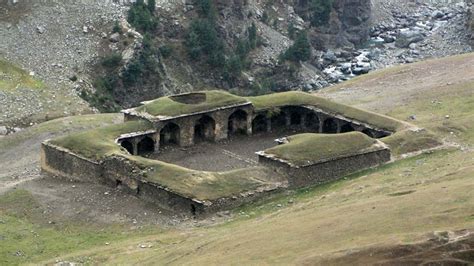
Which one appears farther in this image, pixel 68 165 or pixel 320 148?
pixel 68 165

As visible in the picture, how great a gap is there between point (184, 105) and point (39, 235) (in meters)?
19.0

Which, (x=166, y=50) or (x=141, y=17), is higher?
(x=141, y=17)

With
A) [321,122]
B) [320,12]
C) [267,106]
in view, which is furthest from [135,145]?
[320,12]

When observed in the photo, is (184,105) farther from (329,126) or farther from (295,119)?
(329,126)

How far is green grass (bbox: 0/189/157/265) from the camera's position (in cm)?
4331

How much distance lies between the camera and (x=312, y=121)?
220ft

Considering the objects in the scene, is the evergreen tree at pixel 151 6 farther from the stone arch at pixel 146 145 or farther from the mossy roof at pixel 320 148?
the mossy roof at pixel 320 148

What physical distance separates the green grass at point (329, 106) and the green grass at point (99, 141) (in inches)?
416

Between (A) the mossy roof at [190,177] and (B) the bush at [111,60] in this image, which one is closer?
(A) the mossy roof at [190,177]

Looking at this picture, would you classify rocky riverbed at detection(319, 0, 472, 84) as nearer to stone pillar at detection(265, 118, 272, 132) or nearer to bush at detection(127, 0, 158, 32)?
bush at detection(127, 0, 158, 32)

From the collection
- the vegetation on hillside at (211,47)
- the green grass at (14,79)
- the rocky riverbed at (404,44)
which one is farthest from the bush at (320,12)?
the green grass at (14,79)

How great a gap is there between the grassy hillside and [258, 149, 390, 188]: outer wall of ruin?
0.72m

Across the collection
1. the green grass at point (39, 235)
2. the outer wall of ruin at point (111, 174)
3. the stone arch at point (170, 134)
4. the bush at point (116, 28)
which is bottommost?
the green grass at point (39, 235)

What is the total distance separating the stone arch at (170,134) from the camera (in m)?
61.8
